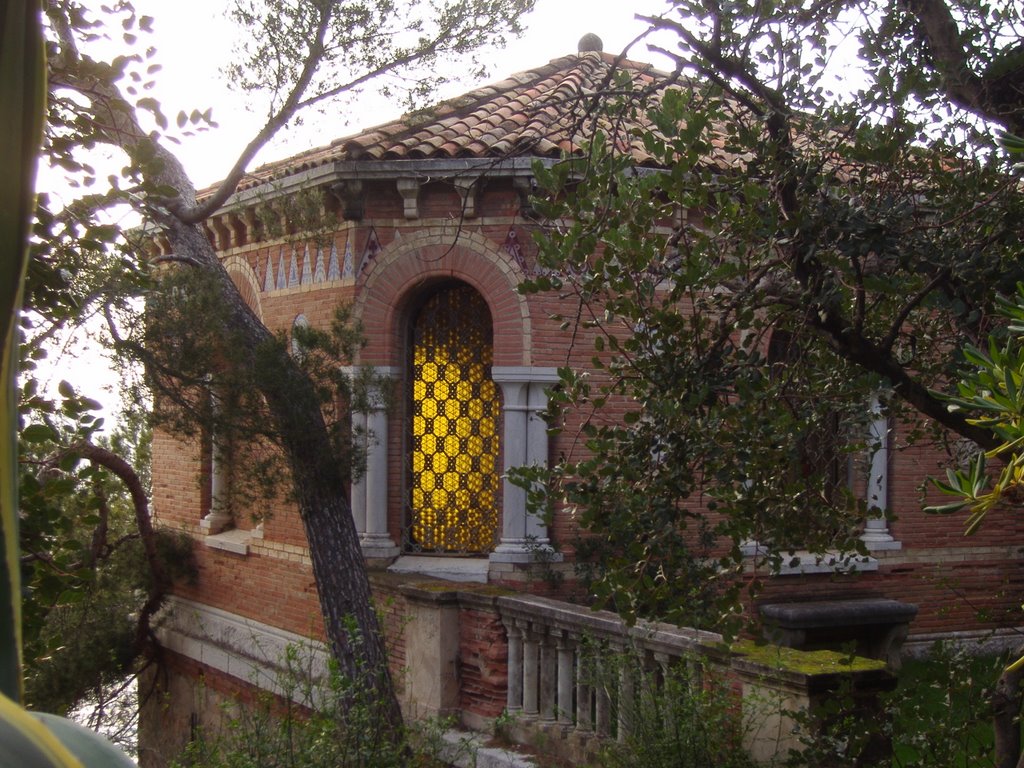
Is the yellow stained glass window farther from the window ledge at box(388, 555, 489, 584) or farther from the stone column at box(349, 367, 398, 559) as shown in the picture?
the stone column at box(349, 367, 398, 559)

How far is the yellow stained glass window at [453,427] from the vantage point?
34.4ft

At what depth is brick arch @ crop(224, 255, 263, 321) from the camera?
12.0 m

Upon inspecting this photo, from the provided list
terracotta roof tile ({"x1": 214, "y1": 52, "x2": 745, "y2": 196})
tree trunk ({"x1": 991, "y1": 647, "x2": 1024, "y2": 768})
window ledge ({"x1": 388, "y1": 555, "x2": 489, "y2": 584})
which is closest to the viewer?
tree trunk ({"x1": 991, "y1": 647, "x2": 1024, "y2": 768})

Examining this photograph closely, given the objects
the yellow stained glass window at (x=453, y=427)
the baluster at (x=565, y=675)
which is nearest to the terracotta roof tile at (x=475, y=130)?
the yellow stained glass window at (x=453, y=427)

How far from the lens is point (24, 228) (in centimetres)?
45

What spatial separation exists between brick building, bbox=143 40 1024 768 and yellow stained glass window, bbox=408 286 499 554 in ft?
0.05

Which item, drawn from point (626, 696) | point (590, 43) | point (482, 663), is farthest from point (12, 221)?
point (590, 43)

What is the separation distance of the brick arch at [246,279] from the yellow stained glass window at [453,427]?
2.21 m

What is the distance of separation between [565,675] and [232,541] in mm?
6137

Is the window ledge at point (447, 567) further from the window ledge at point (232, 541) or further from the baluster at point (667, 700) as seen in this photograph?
the baluster at point (667, 700)

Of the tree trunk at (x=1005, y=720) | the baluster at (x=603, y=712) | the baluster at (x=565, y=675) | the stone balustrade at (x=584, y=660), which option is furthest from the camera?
the baluster at (x=565, y=675)

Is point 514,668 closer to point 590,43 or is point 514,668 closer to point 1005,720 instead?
point 1005,720

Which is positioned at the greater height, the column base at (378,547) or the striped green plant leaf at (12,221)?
the striped green plant leaf at (12,221)

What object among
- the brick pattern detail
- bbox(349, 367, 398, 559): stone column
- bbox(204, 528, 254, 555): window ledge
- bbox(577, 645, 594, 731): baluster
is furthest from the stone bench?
bbox(204, 528, 254, 555): window ledge
